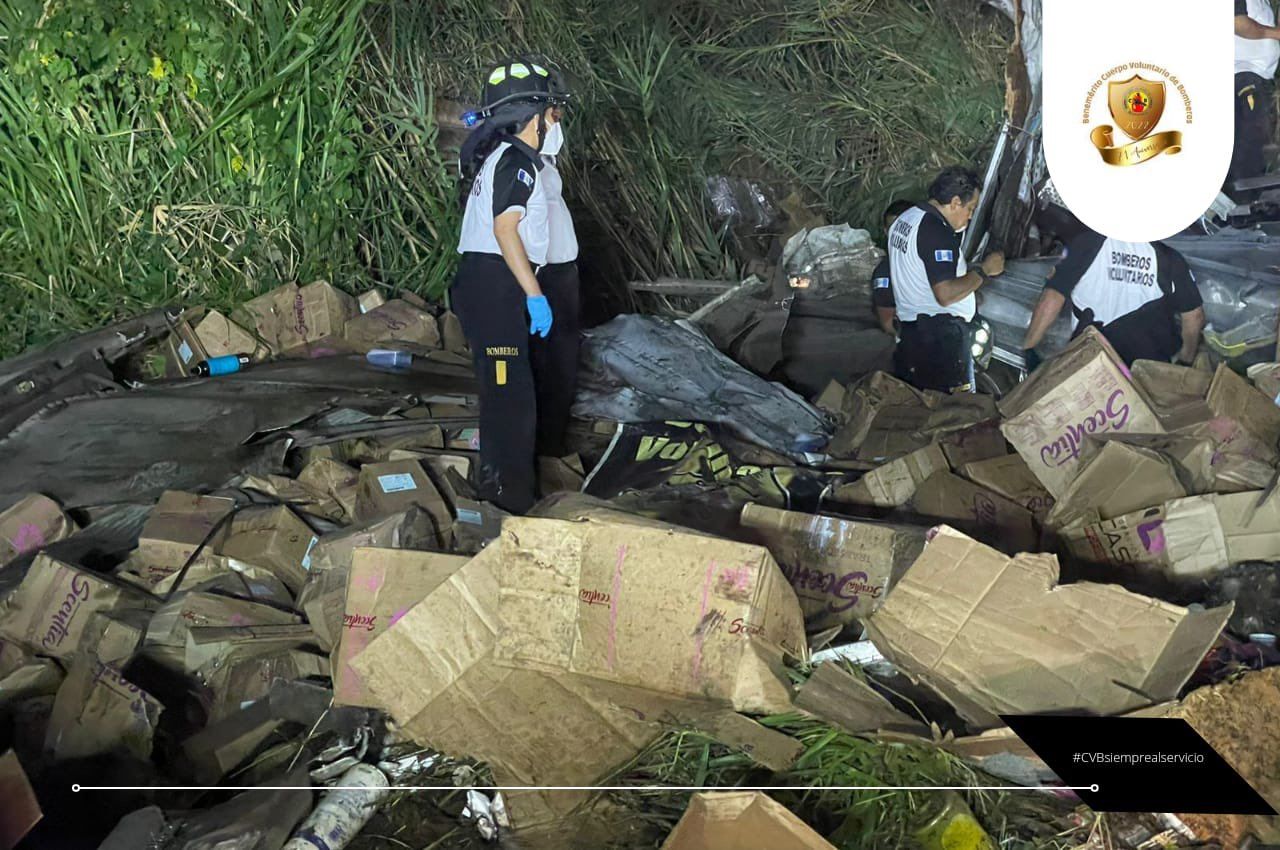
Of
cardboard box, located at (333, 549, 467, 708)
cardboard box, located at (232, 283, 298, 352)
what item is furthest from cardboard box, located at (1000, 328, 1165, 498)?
cardboard box, located at (232, 283, 298, 352)

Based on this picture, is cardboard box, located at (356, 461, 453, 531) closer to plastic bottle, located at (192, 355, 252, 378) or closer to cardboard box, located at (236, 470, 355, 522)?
cardboard box, located at (236, 470, 355, 522)

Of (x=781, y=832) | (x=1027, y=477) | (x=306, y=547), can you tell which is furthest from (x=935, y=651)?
(x=306, y=547)

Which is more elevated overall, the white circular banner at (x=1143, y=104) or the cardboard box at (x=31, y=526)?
the white circular banner at (x=1143, y=104)

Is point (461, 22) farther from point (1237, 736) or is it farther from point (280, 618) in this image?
point (1237, 736)

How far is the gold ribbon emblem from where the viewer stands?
8.70 feet

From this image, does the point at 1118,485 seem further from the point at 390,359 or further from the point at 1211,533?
the point at 390,359

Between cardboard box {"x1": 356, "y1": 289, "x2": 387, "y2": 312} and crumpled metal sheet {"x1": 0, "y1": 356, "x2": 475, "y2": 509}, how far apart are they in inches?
7.4

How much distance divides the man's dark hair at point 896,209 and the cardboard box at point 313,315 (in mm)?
1853

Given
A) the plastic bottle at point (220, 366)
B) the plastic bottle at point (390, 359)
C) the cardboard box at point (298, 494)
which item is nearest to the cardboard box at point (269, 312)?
the plastic bottle at point (220, 366)

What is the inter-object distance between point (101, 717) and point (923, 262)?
2439 mm

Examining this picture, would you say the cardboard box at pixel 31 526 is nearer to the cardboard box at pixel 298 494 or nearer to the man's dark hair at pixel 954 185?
the cardboard box at pixel 298 494

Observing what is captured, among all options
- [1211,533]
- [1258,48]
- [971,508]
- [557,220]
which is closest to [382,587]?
[557,220]

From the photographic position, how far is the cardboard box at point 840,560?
2672 mm

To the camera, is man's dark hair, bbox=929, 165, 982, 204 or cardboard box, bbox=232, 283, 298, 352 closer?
man's dark hair, bbox=929, 165, 982, 204
